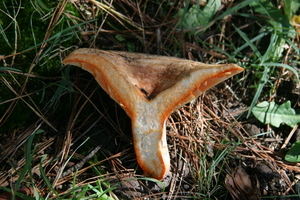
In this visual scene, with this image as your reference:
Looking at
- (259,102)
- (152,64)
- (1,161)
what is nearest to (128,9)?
(152,64)

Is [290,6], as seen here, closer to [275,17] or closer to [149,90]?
[275,17]

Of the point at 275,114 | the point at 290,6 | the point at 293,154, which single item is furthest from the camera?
the point at 290,6

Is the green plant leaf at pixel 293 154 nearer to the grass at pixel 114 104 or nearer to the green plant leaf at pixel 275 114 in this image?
the grass at pixel 114 104

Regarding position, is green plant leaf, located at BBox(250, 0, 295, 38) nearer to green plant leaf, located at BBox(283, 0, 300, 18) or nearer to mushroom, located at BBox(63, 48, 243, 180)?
green plant leaf, located at BBox(283, 0, 300, 18)

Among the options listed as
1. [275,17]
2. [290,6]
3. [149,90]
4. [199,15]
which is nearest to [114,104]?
[149,90]

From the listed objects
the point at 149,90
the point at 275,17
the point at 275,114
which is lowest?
the point at 275,114

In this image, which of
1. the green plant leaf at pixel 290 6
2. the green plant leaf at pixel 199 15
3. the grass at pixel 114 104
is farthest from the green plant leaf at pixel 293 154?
the green plant leaf at pixel 199 15

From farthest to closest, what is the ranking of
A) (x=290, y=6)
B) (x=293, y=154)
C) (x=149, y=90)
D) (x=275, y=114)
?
(x=290, y=6) → (x=275, y=114) → (x=293, y=154) → (x=149, y=90)
